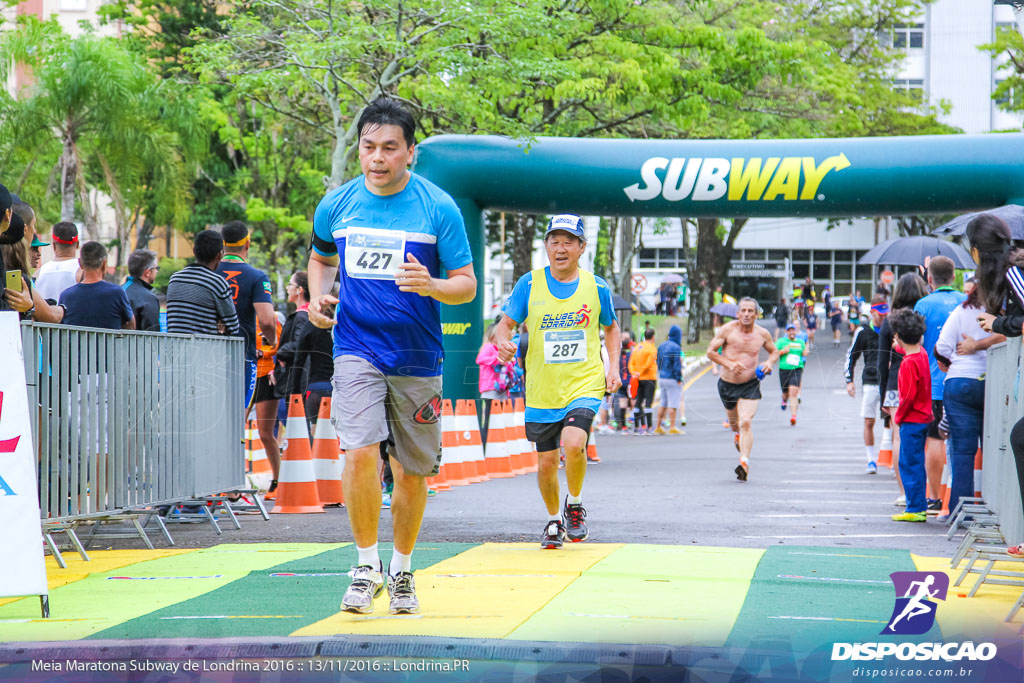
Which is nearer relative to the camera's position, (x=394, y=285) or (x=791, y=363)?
(x=394, y=285)

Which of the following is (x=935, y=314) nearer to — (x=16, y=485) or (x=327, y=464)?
(x=327, y=464)

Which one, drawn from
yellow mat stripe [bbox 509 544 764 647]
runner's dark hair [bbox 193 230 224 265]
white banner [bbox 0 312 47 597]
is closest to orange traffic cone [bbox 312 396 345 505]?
runner's dark hair [bbox 193 230 224 265]

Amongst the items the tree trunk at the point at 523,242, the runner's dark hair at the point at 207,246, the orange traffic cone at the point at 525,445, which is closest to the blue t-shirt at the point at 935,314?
the runner's dark hair at the point at 207,246

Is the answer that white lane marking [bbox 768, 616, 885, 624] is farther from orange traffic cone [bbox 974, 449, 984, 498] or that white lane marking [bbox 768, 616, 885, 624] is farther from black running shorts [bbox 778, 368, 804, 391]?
black running shorts [bbox 778, 368, 804, 391]

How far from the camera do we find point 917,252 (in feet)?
47.2

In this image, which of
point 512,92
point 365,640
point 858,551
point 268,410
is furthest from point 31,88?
point 365,640

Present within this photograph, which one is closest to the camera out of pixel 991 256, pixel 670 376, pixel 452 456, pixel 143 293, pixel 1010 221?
pixel 991 256

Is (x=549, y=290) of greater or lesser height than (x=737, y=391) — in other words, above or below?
above

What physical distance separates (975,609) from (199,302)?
5650mm

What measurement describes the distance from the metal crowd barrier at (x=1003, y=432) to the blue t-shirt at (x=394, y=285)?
2.95m

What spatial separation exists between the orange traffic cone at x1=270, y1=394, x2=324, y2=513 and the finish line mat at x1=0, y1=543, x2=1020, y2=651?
1951 mm

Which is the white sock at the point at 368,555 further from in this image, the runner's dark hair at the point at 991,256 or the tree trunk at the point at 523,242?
the tree trunk at the point at 523,242

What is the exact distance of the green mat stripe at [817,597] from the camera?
15.5 ft

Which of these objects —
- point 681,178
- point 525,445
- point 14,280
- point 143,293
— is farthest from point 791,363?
point 14,280
